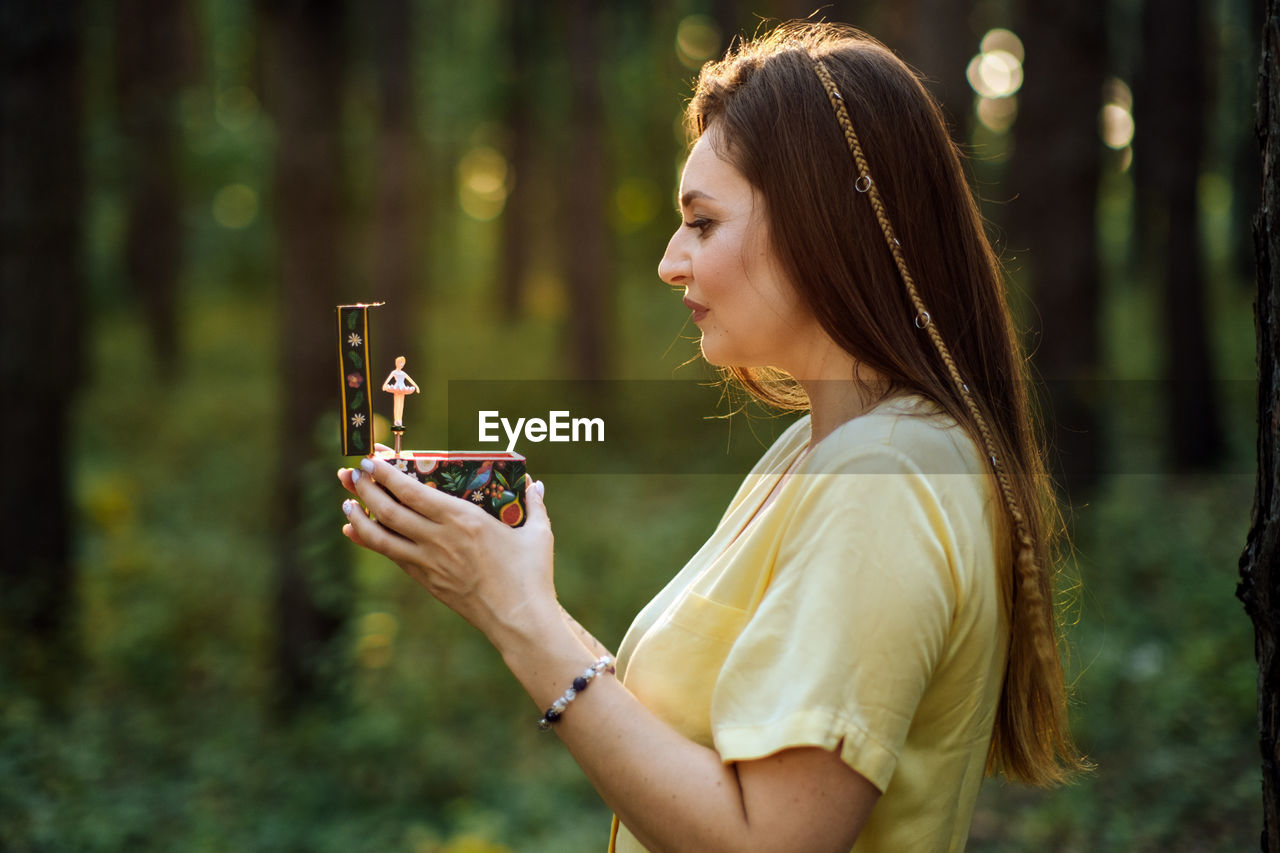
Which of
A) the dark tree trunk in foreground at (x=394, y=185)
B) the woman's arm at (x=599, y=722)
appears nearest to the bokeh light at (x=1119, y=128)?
the dark tree trunk in foreground at (x=394, y=185)

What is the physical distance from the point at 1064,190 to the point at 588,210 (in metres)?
6.96

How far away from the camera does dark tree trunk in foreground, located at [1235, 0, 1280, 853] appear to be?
5.79 ft

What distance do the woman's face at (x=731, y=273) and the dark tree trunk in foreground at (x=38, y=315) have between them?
243 inches

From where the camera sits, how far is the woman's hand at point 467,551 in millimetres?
1678

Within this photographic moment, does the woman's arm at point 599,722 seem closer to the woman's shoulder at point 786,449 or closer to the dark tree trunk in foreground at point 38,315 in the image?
the woman's shoulder at point 786,449

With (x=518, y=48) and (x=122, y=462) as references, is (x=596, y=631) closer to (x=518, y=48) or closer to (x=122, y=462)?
(x=122, y=462)

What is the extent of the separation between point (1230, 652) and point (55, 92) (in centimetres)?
752

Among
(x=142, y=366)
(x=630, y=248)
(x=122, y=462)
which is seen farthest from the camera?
(x=630, y=248)

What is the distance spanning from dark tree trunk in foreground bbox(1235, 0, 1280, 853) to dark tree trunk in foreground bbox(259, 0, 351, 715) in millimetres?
5070

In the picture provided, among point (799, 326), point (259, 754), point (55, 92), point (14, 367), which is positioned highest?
point (55, 92)

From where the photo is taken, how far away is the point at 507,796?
213 inches

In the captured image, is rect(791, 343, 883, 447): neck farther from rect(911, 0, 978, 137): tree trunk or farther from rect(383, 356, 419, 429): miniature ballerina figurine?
rect(911, 0, 978, 137): tree trunk

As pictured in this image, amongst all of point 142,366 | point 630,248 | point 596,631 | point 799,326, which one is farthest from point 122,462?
point 630,248

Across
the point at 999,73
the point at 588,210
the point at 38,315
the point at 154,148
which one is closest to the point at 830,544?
the point at 38,315
